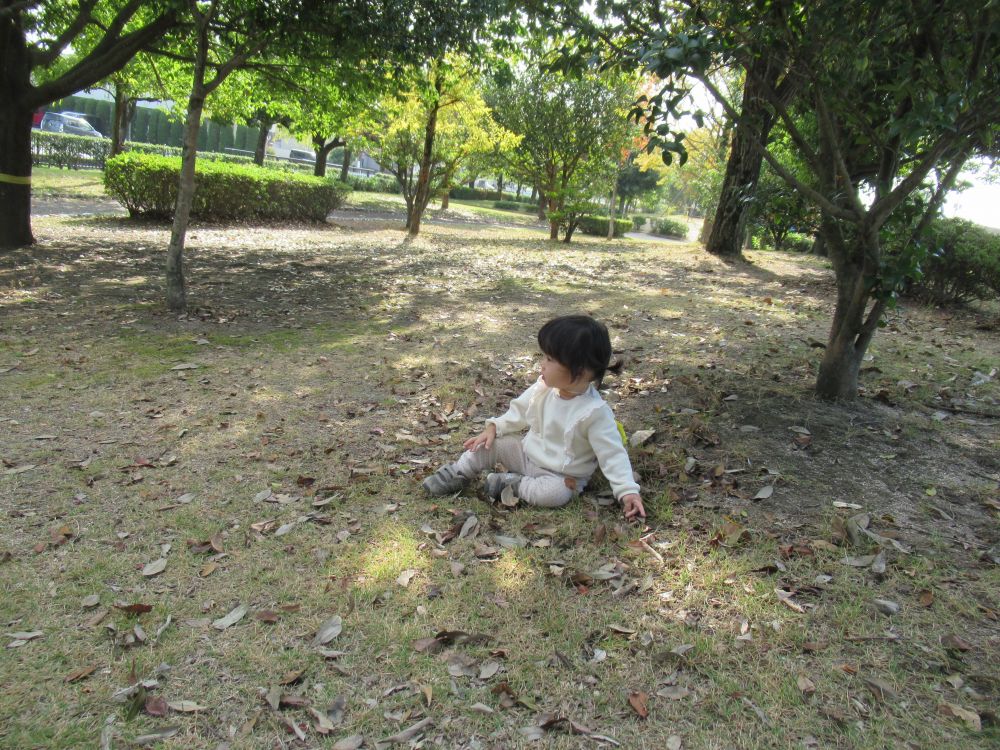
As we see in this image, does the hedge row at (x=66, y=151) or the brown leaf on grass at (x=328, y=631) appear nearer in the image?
the brown leaf on grass at (x=328, y=631)

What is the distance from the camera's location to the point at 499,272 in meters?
10.7

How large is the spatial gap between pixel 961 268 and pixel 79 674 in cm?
966

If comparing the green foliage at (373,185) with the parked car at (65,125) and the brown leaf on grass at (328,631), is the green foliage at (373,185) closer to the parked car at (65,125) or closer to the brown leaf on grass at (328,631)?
the parked car at (65,125)

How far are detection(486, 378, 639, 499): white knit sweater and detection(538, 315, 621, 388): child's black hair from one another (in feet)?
0.65

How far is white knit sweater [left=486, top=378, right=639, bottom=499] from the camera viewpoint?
3.17 metres

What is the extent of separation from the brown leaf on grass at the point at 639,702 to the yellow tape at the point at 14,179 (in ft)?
36.3

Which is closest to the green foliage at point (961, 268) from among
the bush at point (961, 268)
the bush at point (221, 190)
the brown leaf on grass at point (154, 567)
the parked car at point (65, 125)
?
the bush at point (961, 268)

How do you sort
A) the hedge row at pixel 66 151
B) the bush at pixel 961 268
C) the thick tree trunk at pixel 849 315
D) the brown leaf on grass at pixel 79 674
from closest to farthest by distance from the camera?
the brown leaf on grass at pixel 79 674 < the thick tree trunk at pixel 849 315 < the bush at pixel 961 268 < the hedge row at pixel 66 151

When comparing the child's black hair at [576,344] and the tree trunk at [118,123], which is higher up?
the tree trunk at [118,123]

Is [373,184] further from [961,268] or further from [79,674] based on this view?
[79,674]

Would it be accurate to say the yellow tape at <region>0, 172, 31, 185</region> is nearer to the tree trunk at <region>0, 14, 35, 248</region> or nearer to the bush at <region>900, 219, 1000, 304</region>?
the tree trunk at <region>0, 14, 35, 248</region>

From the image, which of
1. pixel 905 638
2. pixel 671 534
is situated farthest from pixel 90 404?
pixel 905 638

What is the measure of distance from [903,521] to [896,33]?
2571 millimetres

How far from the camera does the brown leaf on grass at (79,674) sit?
2.24 m
